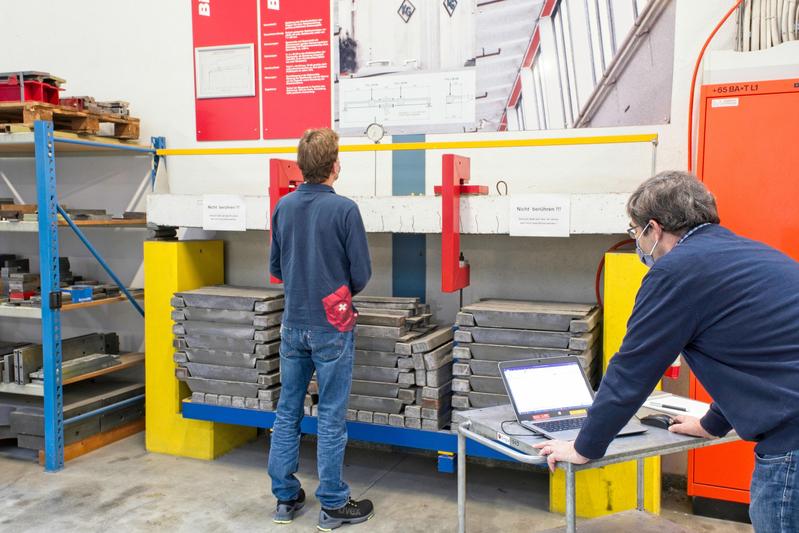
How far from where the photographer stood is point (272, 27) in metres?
4.71

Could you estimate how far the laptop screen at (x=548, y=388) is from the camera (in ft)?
8.46

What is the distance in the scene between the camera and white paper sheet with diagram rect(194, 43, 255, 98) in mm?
4805

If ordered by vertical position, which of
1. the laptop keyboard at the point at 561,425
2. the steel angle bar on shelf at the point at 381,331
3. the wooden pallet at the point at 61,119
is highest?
the wooden pallet at the point at 61,119

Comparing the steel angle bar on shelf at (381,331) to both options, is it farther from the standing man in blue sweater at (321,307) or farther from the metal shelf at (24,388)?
the metal shelf at (24,388)

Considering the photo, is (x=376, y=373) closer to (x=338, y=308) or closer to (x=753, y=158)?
(x=338, y=308)

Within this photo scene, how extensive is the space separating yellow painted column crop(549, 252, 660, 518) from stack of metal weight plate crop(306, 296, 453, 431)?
0.83 m

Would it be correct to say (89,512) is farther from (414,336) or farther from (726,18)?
(726,18)

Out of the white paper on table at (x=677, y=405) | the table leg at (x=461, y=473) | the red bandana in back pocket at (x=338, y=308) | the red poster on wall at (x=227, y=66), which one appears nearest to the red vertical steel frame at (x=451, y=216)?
the red bandana in back pocket at (x=338, y=308)

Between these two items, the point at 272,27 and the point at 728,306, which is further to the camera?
the point at 272,27

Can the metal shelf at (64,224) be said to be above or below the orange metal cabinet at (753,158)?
below

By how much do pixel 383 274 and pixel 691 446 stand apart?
259 cm

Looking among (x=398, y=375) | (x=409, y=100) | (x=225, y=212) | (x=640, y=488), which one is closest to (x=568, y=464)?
(x=640, y=488)

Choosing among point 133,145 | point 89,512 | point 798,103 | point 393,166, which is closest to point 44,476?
point 89,512

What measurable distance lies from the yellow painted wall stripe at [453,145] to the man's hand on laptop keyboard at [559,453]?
2.05 meters
